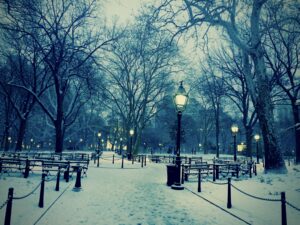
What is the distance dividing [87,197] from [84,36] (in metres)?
17.5

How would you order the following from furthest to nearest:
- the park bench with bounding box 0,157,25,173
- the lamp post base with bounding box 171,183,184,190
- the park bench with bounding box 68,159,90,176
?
the park bench with bounding box 0,157,25,173 → the park bench with bounding box 68,159,90,176 → the lamp post base with bounding box 171,183,184,190

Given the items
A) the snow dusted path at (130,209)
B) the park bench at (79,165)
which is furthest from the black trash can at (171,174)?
the park bench at (79,165)

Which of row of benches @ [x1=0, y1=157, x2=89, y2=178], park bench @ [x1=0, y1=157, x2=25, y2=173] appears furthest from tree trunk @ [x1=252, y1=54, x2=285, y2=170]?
park bench @ [x1=0, y1=157, x2=25, y2=173]

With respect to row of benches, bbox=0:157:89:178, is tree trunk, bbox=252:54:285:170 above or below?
above

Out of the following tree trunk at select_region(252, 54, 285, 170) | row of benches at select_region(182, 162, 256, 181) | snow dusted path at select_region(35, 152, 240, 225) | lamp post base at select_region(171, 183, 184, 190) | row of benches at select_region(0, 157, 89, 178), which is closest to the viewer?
snow dusted path at select_region(35, 152, 240, 225)

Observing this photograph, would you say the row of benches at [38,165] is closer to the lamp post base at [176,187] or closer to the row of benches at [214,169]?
the lamp post base at [176,187]

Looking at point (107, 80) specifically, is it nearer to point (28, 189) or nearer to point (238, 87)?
point (238, 87)

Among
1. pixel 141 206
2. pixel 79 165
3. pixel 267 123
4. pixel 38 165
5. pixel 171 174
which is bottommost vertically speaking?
pixel 141 206

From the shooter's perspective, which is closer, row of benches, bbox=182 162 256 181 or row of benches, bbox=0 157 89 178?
row of benches, bbox=0 157 89 178

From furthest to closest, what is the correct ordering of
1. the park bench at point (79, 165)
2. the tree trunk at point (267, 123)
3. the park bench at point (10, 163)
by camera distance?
the tree trunk at point (267, 123)
the park bench at point (10, 163)
the park bench at point (79, 165)

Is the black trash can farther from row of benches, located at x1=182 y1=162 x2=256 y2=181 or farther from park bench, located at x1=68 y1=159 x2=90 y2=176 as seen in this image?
park bench, located at x1=68 y1=159 x2=90 y2=176

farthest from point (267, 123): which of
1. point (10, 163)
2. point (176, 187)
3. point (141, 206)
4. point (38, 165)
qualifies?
point (10, 163)

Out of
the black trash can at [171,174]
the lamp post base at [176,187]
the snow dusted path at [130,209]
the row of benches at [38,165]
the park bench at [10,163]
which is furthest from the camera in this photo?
the park bench at [10,163]

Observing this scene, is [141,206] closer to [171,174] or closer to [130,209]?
[130,209]
